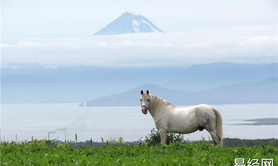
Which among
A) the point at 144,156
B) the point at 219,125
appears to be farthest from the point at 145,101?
the point at 144,156

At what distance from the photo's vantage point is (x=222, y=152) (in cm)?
1559

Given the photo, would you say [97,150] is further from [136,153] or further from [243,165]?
[243,165]

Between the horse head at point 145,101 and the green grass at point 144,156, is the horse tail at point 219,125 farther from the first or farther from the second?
the green grass at point 144,156

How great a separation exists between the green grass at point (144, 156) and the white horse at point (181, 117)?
2.99 metres

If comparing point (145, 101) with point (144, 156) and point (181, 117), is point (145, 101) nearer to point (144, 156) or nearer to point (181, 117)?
point (181, 117)

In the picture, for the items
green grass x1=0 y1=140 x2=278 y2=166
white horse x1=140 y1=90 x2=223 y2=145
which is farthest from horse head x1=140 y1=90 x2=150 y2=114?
green grass x1=0 y1=140 x2=278 y2=166

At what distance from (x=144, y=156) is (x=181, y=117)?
585 cm

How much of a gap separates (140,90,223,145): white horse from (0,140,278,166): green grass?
9.83 ft

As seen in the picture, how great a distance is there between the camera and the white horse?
20.1 meters

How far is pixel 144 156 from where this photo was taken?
581 inches

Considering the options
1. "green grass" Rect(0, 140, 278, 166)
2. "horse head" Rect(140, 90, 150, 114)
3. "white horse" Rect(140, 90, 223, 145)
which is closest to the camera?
"green grass" Rect(0, 140, 278, 166)

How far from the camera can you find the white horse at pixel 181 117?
20062mm

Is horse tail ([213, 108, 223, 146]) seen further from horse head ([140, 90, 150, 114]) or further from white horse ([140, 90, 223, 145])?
horse head ([140, 90, 150, 114])

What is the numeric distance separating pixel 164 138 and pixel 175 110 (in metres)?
1.07
